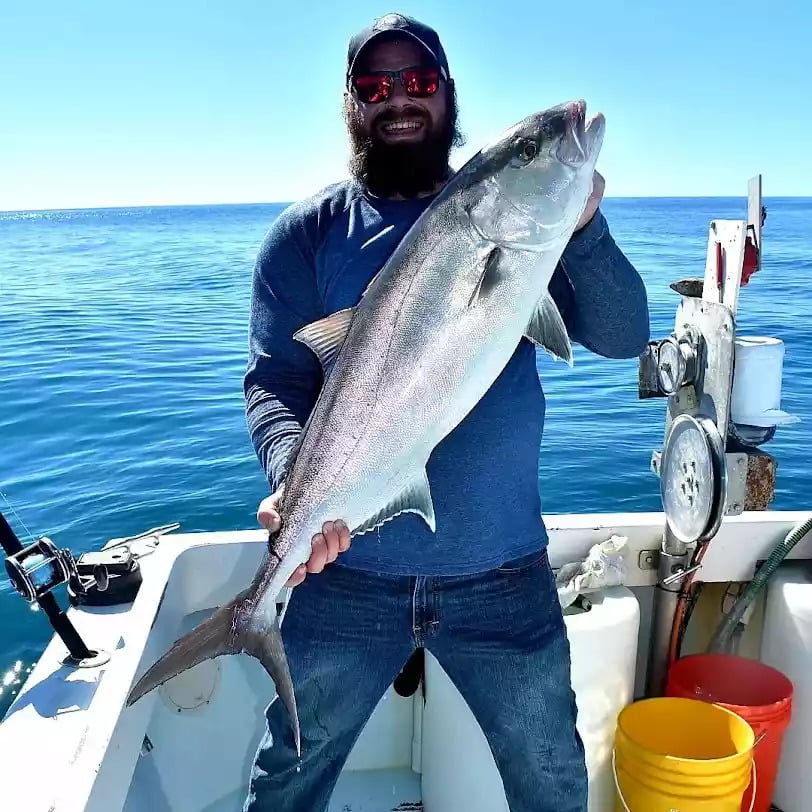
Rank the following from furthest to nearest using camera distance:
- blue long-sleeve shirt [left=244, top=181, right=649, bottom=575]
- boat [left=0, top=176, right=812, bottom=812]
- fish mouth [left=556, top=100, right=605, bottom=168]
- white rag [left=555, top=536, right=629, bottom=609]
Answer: white rag [left=555, top=536, right=629, bottom=609] → boat [left=0, top=176, right=812, bottom=812] → blue long-sleeve shirt [left=244, top=181, right=649, bottom=575] → fish mouth [left=556, top=100, right=605, bottom=168]

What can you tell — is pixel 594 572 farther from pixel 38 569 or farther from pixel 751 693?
pixel 38 569

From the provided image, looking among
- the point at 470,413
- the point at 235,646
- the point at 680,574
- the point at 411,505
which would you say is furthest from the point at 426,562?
the point at 680,574

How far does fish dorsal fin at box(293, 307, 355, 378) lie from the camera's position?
80.7 inches

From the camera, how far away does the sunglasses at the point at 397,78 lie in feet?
7.71

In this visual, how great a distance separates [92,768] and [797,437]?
9.02 meters

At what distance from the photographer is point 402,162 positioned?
7.86 feet

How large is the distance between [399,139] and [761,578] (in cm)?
208

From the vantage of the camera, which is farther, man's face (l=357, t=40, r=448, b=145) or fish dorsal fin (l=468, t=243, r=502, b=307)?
man's face (l=357, t=40, r=448, b=145)

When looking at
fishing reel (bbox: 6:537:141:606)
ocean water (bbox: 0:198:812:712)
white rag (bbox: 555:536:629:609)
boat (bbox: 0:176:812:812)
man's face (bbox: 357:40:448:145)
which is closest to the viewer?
man's face (bbox: 357:40:448:145)

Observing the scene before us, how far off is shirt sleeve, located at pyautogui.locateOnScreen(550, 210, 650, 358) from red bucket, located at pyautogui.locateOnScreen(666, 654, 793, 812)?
1.41 meters

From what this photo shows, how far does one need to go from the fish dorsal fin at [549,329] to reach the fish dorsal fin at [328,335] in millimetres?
459

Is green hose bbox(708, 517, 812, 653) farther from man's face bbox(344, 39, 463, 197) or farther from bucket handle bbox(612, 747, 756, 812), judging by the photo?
man's face bbox(344, 39, 463, 197)

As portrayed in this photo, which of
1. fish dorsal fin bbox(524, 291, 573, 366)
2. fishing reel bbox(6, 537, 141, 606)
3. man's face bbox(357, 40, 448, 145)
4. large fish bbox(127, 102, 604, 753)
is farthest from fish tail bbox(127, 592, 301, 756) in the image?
man's face bbox(357, 40, 448, 145)

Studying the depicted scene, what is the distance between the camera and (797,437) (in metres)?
9.30
